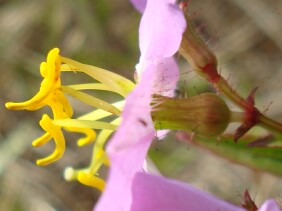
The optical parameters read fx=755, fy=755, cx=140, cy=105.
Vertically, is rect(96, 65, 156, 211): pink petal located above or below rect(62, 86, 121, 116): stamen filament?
above

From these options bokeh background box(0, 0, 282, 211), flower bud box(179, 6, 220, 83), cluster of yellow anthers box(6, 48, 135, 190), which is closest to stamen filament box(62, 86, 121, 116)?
cluster of yellow anthers box(6, 48, 135, 190)

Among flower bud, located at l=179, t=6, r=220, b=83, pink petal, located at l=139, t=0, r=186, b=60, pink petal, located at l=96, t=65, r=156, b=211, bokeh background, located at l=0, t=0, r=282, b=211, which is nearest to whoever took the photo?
pink petal, located at l=96, t=65, r=156, b=211


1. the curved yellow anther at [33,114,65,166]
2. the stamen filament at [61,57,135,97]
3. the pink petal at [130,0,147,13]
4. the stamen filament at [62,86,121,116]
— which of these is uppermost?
the pink petal at [130,0,147,13]

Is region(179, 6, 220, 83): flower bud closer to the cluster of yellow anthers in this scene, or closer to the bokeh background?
the cluster of yellow anthers

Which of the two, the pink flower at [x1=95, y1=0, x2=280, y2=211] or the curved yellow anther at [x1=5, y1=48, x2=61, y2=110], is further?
the curved yellow anther at [x1=5, y1=48, x2=61, y2=110]

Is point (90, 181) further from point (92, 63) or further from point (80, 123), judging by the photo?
point (92, 63)

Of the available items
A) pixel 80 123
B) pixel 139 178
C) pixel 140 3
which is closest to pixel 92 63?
pixel 140 3

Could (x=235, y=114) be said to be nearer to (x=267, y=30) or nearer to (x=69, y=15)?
(x=267, y=30)

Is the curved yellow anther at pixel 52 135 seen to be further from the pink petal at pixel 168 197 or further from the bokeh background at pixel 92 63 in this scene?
the bokeh background at pixel 92 63
